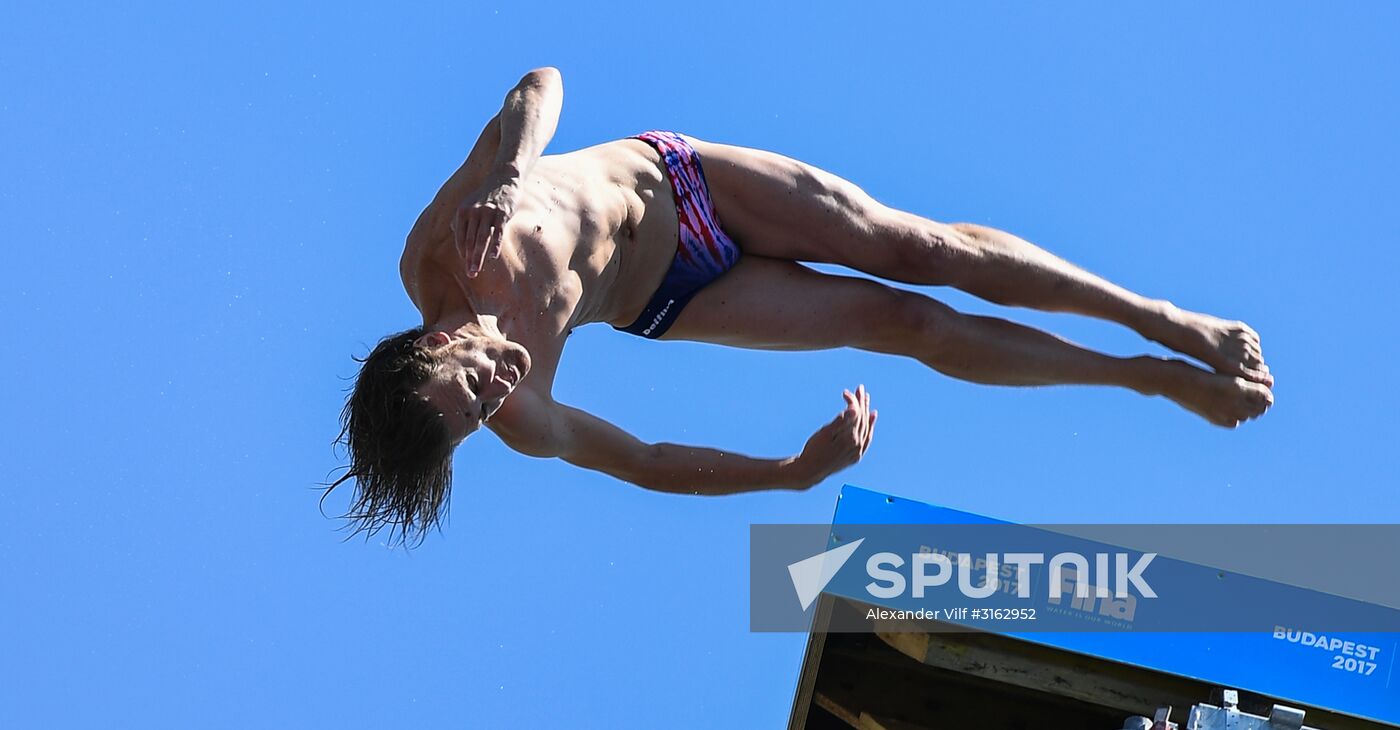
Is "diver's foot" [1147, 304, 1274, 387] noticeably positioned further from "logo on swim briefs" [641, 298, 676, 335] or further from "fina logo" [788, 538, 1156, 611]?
"logo on swim briefs" [641, 298, 676, 335]

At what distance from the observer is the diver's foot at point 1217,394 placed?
7211mm

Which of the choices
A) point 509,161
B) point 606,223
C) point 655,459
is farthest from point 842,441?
point 509,161

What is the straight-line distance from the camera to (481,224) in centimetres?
568

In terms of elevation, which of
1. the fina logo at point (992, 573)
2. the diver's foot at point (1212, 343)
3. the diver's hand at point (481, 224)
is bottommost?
the fina logo at point (992, 573)

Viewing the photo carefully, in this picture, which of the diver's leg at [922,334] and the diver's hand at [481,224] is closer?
the diver's hand at [481,224]

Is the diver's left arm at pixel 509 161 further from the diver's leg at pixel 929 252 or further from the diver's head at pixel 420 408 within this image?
the diver's leg at pixel 929 252

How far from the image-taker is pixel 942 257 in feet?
23.7

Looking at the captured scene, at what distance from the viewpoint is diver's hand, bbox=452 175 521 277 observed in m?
5.67

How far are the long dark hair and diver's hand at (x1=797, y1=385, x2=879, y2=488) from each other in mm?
1462

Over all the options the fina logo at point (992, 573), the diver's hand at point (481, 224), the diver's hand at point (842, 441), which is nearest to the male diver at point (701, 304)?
the diver's hand at point (842, 441)

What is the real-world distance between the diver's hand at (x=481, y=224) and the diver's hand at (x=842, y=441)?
1.64 metres

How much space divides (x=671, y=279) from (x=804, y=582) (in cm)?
197

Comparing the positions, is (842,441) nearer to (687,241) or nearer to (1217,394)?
(687,241)

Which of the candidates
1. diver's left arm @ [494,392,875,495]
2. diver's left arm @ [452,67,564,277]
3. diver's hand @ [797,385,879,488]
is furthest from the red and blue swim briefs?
diver's hand @ [797,385,879,488]
